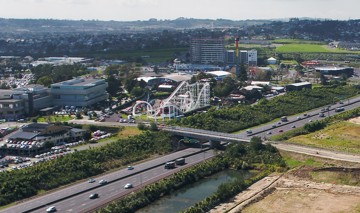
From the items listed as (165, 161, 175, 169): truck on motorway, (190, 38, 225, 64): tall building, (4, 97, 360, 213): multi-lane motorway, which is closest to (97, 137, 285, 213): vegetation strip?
(4, 97, 360, 213): multi-lane motorway

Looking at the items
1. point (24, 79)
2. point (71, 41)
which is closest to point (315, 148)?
point (24, 79)

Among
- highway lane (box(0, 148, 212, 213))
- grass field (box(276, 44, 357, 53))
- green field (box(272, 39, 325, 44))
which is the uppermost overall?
green field (box(272, 39, 325, 44))

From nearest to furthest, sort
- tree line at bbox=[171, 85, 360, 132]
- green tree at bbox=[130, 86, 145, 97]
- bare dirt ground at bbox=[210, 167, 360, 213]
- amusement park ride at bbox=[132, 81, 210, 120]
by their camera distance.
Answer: bare dirt ground at bbox=[210, 167, 360, 213] < tree line at bbox=[171, 85, 360, 132] < amusement park ride at bbox=[132, 81, 210, 120] < green tree at bbox=[130, 86, 145, 97]

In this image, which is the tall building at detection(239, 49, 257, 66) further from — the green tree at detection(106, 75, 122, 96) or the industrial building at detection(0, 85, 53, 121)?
the industrial building at detection(0, 85, 53, 121)

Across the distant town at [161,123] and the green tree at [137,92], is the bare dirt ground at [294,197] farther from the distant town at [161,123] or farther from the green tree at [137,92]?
the green tree at [137,92]

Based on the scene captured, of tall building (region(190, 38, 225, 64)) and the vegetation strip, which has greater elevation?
tall building (region(190, 38, 225, 64))

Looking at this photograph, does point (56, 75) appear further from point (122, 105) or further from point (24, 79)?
point (122, 105)
